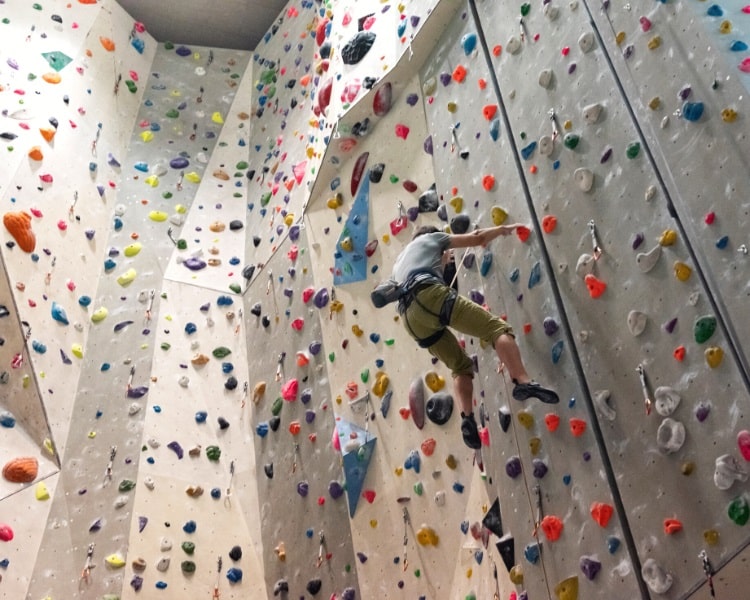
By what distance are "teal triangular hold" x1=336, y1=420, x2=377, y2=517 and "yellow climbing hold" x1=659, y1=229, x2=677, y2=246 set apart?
1919 mm

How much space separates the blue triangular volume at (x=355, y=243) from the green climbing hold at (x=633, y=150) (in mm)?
1827

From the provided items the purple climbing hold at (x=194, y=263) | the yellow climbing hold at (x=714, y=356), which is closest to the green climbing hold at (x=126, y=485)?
the purple climbing hold at (x=194, y=263)

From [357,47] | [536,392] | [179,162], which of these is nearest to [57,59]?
[179,162]

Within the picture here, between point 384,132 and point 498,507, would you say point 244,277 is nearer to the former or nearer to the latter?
point 384,132

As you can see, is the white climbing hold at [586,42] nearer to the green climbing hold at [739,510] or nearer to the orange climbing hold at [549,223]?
the orange climbing hold at [549,223]

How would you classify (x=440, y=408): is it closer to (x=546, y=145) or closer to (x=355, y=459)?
(x=355, y=459)

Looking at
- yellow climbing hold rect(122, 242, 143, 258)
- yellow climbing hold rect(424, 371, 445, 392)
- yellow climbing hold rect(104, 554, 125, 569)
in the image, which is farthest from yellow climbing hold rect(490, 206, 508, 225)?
yellow climbing hold rect(122, 242, 143, 258)

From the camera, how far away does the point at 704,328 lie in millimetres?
2275

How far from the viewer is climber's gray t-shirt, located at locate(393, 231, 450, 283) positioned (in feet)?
9.77

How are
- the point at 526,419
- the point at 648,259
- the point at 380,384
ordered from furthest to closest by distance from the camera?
the point at 380,384
the point at 526,419
the point at 648,259

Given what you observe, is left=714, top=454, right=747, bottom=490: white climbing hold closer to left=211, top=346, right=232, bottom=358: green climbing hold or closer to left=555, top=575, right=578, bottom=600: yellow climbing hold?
left=555, top=575, right=578, bottom=600: yellow climbing hold

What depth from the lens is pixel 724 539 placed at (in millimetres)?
2115

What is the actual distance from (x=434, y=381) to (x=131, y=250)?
2.66 metres

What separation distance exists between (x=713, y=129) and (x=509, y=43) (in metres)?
1.33
